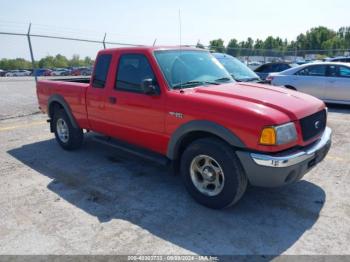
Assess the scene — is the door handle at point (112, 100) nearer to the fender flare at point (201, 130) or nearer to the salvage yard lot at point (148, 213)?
the salvage yard lot at point (148, 213)

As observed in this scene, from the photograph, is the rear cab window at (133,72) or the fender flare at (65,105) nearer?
the rear cab window at (133,72)

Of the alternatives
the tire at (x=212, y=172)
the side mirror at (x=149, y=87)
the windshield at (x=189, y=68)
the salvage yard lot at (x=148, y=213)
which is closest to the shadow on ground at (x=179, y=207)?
the salvage yard lot at (x=148, y=213)

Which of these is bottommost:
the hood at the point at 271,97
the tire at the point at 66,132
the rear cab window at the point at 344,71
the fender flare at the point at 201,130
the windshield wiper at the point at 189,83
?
the tire at the point at 66,132

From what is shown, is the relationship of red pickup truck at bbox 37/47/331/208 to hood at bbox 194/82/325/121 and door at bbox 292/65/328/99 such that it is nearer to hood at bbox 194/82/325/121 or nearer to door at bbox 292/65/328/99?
hood at bbox 194/82/325/121

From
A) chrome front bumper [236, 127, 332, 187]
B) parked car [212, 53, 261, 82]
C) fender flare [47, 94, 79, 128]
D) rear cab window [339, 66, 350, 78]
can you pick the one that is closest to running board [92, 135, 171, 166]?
fender flare [47, 94, 79, 128]

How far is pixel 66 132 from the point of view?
251 inches

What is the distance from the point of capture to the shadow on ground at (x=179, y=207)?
334cm

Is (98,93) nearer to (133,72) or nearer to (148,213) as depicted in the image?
(133,72)

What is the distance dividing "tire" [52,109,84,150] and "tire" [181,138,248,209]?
2865 millimetres

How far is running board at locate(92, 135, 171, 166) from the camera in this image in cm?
445

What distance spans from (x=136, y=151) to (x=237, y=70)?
14.3 feet

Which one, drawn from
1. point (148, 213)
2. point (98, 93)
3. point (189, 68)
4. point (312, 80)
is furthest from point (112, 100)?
point (312, 80)

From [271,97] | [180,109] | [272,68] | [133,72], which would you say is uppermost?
[133,72]

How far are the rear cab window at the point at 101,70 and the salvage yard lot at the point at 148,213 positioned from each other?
53.9 inches
